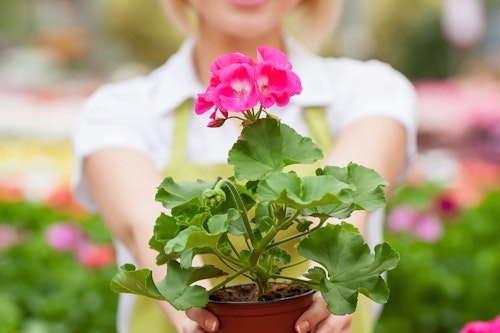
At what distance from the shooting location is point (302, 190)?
1.07 m

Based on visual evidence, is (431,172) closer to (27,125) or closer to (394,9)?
(27,125)

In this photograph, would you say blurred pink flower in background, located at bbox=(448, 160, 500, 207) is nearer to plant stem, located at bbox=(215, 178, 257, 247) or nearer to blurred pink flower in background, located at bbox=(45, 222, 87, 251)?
blurred pink flower in background, located at bbox=(45, 222, 87, 251)

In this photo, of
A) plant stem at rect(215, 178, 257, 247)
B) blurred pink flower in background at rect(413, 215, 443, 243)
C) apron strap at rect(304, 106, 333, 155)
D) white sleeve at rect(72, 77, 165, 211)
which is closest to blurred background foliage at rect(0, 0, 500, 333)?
blurred pink flower in background at rect(413, 215, 443, 243)

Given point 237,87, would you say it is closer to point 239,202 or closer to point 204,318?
point 239,202

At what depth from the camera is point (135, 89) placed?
80.1 inches

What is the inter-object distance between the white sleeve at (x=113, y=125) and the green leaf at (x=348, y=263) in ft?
2.40

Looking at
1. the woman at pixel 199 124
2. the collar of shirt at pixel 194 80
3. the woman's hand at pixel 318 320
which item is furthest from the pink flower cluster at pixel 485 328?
the collar of shirt at pixel 194 80

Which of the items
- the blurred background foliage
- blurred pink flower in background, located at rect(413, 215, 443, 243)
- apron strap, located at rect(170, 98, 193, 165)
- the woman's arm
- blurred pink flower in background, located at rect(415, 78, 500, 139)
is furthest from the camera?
blurred pink flower in background, located at rect(415, 78, 500, 139)

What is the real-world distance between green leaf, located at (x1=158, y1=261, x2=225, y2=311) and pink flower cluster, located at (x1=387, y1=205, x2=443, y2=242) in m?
2.23

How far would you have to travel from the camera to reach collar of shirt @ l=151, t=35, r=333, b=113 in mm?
1947

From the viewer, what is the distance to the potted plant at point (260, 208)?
1.10 m

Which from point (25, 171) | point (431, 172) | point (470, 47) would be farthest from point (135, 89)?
point (470, 47)

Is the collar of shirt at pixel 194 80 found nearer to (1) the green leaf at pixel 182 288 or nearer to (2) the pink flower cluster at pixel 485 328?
(2) the pink flower cluster at pixel 485 328

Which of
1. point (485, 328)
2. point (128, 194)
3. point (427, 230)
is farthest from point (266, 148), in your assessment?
point (427, 230)
